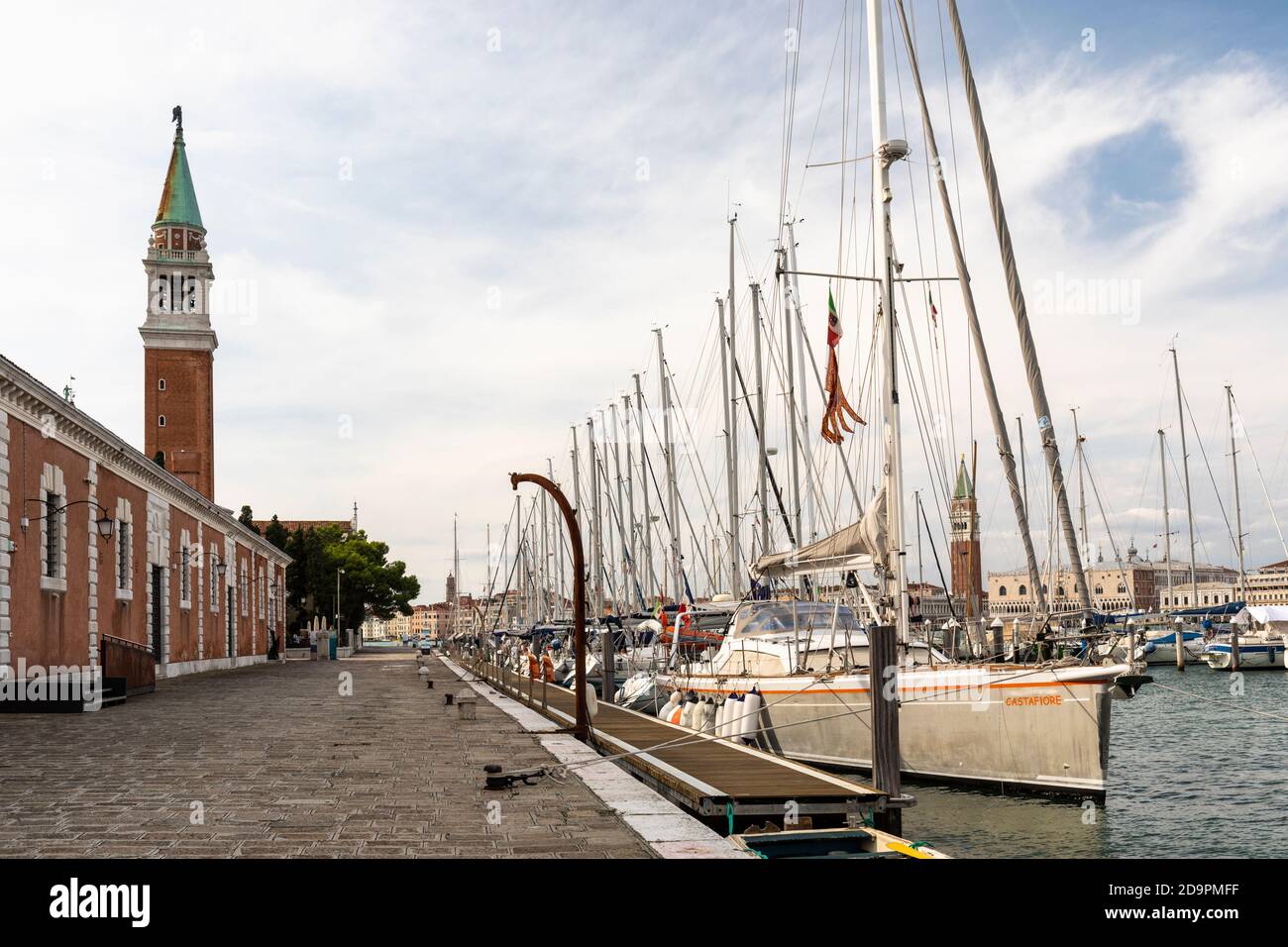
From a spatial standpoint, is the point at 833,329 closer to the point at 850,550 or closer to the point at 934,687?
the point at 850,550

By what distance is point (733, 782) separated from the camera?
44.0 ft

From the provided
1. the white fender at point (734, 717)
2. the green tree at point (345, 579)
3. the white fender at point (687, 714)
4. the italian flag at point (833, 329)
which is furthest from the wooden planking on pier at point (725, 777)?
the green tree at point (345, 579)

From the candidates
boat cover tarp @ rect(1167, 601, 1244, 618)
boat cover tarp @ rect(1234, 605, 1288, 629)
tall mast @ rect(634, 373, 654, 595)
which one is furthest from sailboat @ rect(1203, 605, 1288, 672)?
tall mast @ rect(634, 373, 654, 595)

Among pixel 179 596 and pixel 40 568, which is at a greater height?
pixel 40 568

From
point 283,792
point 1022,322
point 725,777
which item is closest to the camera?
point 283,792

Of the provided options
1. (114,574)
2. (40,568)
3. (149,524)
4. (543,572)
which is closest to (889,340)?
(40,568)

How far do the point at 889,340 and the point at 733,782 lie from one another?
1044cm

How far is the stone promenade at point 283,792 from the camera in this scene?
9117 mm

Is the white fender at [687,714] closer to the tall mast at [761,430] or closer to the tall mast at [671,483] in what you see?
the tall mast at [761,430]

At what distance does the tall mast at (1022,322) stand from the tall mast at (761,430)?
59.7 feet

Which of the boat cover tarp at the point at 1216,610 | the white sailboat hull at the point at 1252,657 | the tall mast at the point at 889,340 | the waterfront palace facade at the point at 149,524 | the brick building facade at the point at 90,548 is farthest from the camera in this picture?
the boat cover tarp at the point at 1216,610

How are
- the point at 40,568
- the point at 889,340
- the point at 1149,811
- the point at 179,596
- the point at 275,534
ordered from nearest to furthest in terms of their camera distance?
the point at 1149,811 → the point at 889,340 → the point at 40,568 → the point at 179,596 → the point at 275,534

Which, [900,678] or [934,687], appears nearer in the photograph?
[934,687]
